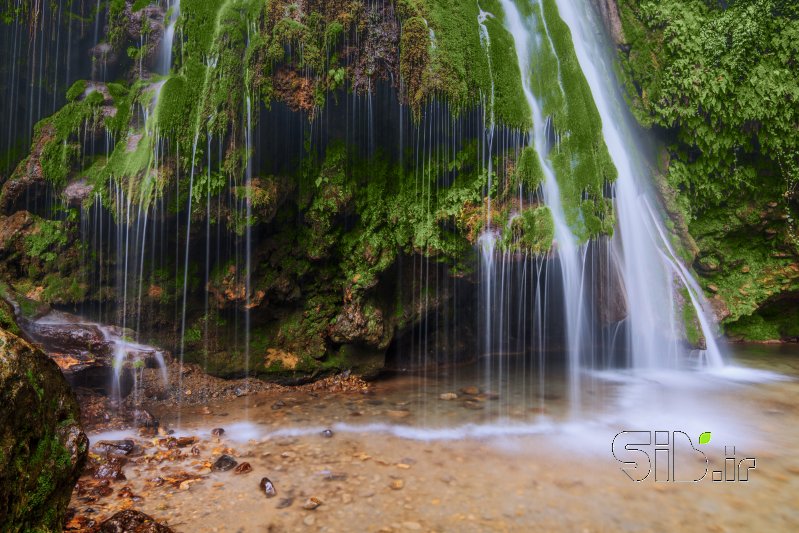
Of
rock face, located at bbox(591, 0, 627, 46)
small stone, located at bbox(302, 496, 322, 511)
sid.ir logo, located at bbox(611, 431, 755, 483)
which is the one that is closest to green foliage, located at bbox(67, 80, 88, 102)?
small stone, located at bbox(302, 496, 322, 511)

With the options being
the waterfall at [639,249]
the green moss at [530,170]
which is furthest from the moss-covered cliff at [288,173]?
the waterfall at [639,249]

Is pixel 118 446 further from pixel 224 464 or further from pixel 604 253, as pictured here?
pixel 604 253

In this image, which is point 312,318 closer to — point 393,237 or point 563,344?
point 393,237

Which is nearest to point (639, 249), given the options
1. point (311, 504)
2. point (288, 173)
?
point (288, 173)

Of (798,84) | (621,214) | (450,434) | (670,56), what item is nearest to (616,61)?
(670,56)

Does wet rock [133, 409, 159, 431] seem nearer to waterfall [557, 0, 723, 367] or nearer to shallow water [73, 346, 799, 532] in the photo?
shallow water [73, 346, 799, 532]

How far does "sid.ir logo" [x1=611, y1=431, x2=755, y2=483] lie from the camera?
17.3 ft

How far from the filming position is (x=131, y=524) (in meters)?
3.98

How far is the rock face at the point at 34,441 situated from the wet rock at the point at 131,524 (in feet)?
2.31

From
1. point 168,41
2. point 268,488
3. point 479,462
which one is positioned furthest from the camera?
point 168,41

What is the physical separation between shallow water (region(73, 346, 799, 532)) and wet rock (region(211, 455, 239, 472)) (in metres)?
0.09

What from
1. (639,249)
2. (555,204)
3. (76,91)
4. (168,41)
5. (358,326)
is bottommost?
(358,326)

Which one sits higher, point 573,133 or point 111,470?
point 573,133

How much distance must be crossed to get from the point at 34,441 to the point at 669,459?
6.44m
